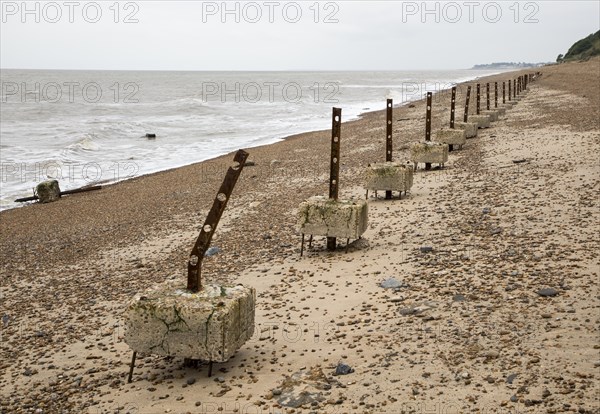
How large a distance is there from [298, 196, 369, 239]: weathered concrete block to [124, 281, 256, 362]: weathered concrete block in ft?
11.8

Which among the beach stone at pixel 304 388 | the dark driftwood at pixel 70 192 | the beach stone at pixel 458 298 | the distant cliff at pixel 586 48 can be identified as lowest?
the dark driftwood at pixel 70 192

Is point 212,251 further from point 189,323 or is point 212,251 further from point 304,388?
point 304,388

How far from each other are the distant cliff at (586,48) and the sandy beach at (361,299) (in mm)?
87219

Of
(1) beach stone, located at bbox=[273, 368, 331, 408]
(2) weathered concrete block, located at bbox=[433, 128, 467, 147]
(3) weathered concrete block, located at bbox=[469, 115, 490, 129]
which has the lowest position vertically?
(1) beach stone, located at bbox=[273, 368, 331, 408]

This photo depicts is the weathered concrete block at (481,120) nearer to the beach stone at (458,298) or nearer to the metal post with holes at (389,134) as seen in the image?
the metal post with holes at (389,134)

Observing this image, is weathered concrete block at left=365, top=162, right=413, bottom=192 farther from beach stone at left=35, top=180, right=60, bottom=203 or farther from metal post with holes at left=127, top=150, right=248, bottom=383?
beach stone at left=35, top=180, right=60, bottom=203

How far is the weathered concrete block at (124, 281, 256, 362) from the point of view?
549 cm

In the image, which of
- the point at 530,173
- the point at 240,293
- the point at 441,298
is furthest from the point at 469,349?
the point at 530,173

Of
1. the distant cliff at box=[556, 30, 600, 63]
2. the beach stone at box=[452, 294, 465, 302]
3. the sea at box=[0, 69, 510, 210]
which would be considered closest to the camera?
the beach stone at box=[452, 294, 465, 302]

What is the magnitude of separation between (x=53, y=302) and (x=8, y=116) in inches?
1971

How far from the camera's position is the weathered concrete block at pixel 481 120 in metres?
22.8

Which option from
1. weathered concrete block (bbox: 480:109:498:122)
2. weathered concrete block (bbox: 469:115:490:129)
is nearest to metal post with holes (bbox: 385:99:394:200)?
weathered concrete block (bbox: 469:115:490:129)

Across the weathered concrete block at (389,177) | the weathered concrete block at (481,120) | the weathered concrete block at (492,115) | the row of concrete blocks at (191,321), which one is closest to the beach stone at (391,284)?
the row of concrete blocks at (191,321)

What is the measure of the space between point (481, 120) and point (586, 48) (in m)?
87.6
